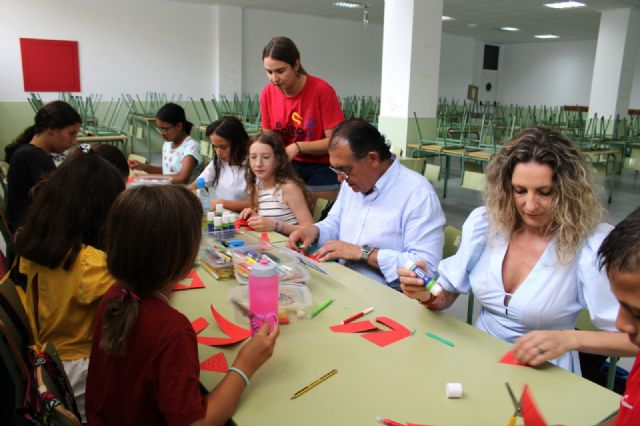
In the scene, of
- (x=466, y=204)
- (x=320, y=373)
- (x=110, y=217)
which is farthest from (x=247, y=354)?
(x=466, y=204)

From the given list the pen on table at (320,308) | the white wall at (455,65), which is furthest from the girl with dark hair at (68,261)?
the white wall at (455,65)

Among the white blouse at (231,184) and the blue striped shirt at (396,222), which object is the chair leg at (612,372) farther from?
the white blouse at (231,184)

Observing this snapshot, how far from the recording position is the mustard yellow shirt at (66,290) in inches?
53.7

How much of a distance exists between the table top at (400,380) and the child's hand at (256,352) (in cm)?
5

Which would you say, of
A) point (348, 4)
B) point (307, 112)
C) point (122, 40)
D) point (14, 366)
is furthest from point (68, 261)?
point (348, 4)

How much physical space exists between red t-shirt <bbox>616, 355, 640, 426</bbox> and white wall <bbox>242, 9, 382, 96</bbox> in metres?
10.3

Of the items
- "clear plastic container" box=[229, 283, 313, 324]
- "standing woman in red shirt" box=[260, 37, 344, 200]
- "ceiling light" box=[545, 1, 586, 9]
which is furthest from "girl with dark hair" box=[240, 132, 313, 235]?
"ceiling light" box=[545, 1, 586, 9]

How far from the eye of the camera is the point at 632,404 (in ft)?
2.72

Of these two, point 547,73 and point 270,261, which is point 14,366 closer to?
point 270,261

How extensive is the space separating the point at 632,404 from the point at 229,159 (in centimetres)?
262

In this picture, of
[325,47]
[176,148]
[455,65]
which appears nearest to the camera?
[176,148]

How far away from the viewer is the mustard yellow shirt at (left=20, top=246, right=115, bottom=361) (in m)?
1.37

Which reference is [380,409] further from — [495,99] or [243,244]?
[495,99]

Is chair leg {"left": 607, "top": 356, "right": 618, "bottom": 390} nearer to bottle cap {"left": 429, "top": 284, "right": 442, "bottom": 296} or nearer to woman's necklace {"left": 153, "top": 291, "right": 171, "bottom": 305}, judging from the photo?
bottle cap {"left": 429, "top": 284, "right": 442, "bottom": 296}
